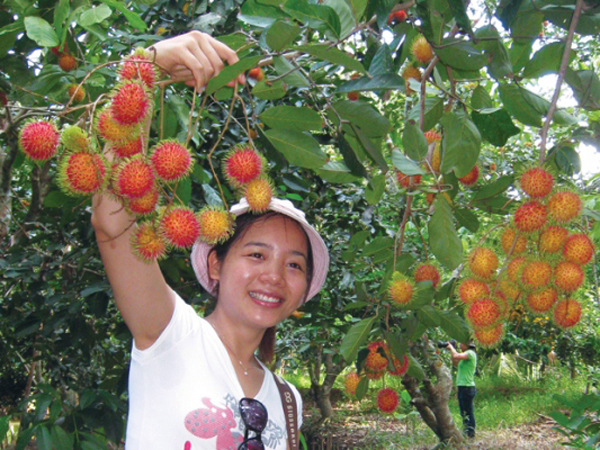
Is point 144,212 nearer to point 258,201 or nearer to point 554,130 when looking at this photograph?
point 258,201

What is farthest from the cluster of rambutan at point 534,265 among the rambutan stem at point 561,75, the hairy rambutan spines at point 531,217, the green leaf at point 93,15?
the green leaf at point 93,15

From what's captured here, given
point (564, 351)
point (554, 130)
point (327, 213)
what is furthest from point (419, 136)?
point (564, 351)

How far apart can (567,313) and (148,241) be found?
3.01 feet

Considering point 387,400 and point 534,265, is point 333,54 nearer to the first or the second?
point 534,265

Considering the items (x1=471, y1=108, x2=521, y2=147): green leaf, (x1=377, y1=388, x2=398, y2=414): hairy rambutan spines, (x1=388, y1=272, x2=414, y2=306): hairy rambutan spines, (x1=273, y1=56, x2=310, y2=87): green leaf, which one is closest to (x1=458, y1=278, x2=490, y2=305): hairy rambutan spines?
(x1=388, y1=272, x2=414, y2=306): hairy rambutan spines

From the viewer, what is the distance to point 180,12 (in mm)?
2234

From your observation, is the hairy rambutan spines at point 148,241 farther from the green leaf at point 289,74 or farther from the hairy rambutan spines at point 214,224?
the green leaf at point 289,74

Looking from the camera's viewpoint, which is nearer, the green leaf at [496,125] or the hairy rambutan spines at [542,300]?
the hairy rambutan spines at [542,300]

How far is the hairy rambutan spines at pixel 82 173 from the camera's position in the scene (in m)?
0.76

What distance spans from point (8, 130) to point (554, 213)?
1690 millimetres

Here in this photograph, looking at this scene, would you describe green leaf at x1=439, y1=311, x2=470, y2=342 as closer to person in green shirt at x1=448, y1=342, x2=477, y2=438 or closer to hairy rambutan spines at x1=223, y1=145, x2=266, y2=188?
hairy rambutan spines at x1=223, y1=145, x2=266, y2=188

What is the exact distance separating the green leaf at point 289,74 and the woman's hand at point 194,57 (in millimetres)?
70

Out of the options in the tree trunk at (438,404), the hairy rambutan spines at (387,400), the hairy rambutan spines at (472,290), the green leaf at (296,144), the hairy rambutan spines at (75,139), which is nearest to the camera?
the hairy rambutan spines at (75,139)

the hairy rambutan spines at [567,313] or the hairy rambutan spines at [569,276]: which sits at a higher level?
the hairy rambutan spines at [569,276]
